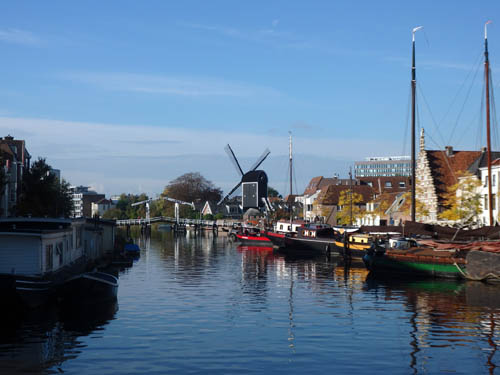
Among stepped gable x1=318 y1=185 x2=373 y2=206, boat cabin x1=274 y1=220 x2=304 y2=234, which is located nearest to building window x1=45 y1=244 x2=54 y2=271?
boat cabin x1=274 y1=220 x2=304 y2=234

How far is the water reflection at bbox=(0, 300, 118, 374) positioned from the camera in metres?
26.9

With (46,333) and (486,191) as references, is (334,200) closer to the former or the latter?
(486,191)

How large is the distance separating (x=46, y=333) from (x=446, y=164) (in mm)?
85199

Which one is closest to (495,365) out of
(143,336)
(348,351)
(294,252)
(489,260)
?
(348,351)

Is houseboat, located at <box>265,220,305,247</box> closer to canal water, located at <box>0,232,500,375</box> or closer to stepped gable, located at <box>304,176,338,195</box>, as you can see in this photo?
canal water, located at <box>0,232,500,375</box>

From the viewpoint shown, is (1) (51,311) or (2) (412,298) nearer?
(1) (51,311)

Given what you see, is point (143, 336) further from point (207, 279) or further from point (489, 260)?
point (489, 260)

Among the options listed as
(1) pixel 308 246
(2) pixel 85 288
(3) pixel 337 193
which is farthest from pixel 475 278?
(3) pixel 337 193

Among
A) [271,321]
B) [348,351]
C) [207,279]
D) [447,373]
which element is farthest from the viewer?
[207,279]

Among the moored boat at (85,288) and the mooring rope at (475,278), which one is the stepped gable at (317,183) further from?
the moored boat at (85,288)

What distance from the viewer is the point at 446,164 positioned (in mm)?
106812

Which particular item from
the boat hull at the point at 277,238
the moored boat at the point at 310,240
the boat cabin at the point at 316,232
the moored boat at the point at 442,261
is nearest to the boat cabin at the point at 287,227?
the boat hull at the point at 277,238

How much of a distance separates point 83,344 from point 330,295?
2232 cm

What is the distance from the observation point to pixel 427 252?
61094mm
